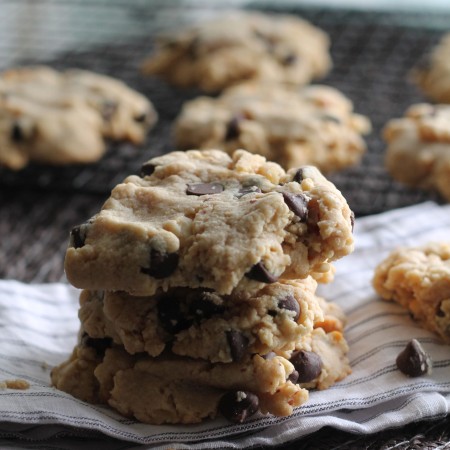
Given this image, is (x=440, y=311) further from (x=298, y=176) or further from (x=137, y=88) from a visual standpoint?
(x=137, y=88)

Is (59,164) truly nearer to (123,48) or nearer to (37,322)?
(37,322)

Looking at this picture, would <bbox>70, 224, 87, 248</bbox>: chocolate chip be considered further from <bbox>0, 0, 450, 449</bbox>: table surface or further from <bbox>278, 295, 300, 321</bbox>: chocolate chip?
<bbox>0, 0, 450, 449</bbox>: table surface

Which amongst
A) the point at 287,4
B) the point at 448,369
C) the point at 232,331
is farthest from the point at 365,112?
the point at 232,331

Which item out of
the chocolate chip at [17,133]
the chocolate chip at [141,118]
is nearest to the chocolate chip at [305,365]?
the chocolate chip at [17,133]

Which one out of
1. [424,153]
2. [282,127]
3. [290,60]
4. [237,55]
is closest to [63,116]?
[282,127]

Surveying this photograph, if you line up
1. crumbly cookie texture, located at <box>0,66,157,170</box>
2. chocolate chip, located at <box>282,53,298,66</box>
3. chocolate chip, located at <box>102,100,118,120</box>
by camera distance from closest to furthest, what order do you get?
crumbly cookie texture, located at <box>0,66,157,170</box>, chocolate chip, located at <box>102,100,118,120</box>, chocolate chip, located at <box>282,53,298,66</box>

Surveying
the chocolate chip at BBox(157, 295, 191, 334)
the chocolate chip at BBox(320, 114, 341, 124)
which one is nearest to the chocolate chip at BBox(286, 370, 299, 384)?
the chocolate chip at BBox(157, 295, 191, 334)
